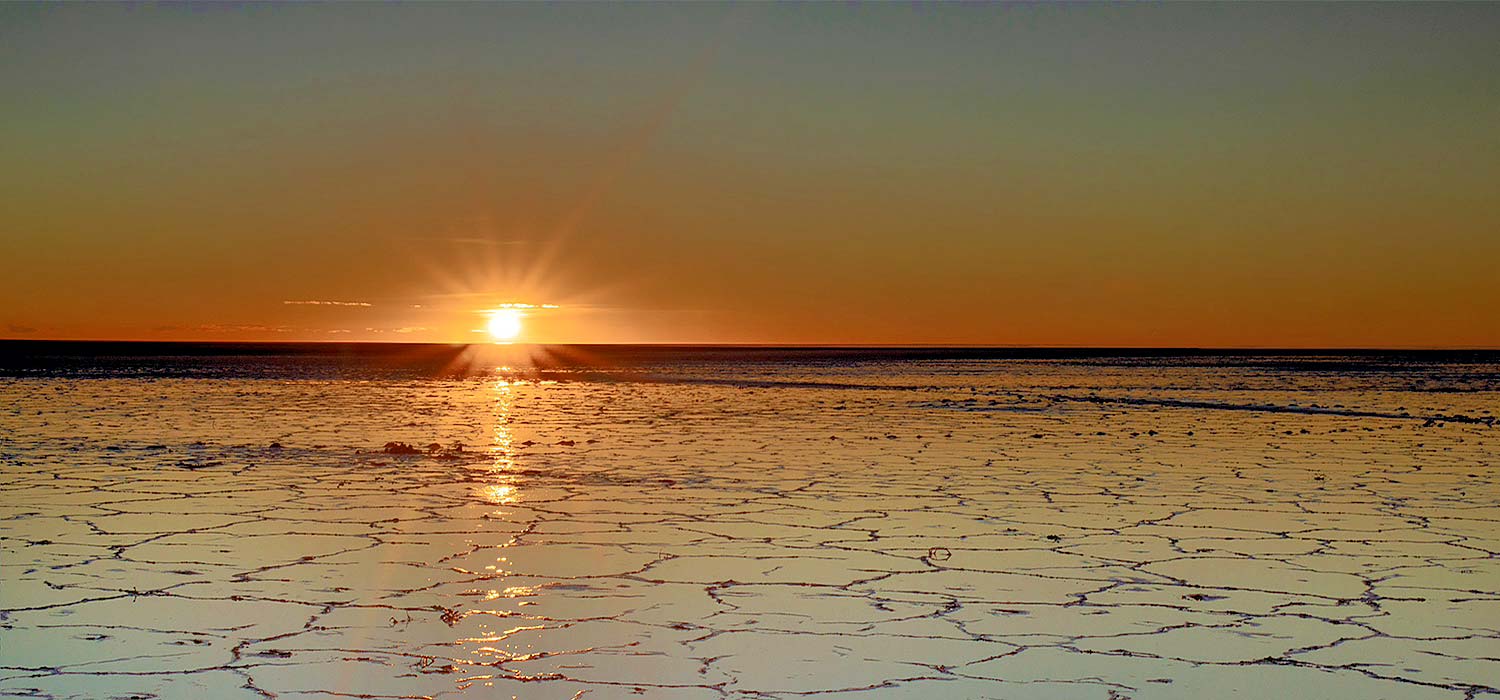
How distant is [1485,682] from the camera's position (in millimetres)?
3836

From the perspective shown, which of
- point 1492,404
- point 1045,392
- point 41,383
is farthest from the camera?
point 41,383

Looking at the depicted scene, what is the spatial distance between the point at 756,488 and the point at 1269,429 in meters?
7.94

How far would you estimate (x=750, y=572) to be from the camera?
5500mm

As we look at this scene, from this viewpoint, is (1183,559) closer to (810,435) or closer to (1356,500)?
(1356,500)

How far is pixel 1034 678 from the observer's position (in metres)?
3.88

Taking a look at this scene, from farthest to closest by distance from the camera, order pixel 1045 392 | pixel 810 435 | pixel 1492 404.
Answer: pixel 1045 392 < pixel 1492 404 < pixel 810 435

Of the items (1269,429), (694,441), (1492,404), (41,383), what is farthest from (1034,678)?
(41,383)

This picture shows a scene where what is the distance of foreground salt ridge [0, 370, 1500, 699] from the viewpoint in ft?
13.0

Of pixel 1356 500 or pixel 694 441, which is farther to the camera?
pixel 694 441

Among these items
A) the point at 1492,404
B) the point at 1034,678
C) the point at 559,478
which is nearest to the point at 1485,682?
the point at 1034,678

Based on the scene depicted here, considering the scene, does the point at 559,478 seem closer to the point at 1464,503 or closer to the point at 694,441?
the point at 694,441

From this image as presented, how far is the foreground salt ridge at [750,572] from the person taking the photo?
3.95 meters

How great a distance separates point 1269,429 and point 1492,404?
8.13 meters

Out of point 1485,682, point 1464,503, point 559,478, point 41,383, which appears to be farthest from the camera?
point 41,383
